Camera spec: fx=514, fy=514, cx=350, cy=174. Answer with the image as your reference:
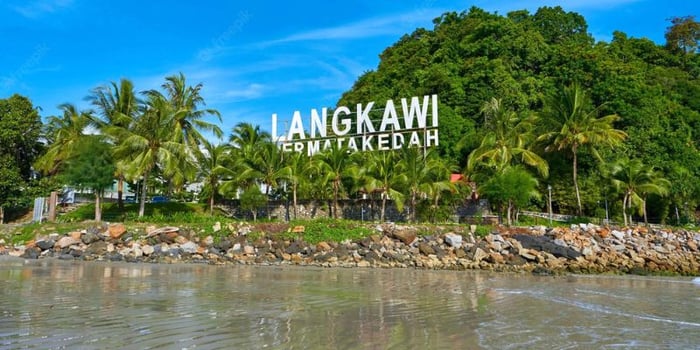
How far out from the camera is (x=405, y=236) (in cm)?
2402

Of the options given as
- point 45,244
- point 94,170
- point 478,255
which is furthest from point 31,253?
point 478,255

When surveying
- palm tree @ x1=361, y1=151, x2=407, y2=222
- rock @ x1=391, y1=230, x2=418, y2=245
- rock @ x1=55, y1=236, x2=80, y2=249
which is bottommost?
rock @ x1=55, y1=236, x2=80, y2=249

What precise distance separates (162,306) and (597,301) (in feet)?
31.1

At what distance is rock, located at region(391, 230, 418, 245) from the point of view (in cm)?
2383

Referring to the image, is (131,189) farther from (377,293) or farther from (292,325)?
(292,325)

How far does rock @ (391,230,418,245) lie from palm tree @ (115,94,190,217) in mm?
13547

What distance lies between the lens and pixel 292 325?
26.0 ft

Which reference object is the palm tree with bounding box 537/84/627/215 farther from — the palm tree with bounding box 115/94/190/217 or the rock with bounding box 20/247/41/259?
the rock with bounding box 20/247/41/259

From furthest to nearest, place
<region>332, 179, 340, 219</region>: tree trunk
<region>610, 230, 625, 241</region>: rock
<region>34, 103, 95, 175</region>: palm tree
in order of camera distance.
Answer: <region>34, 103, 95, 175</region>: palm tree → <region>332, 179, 340, 219</region>: tree trunk → <region>610, 230, 625, 241</region>: rock

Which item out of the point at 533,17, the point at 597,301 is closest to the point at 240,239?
the point at 597,301

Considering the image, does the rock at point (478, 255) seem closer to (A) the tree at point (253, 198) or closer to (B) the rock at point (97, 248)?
(A) the tree at point (253, 198)

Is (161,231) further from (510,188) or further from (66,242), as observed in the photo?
(510,188)

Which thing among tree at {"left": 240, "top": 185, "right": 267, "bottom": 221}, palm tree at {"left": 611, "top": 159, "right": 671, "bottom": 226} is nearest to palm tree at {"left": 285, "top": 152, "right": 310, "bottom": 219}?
tree at {"left": 240, "top": 185, "right": 267, "bottom": 221}

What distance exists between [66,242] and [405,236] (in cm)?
1542
